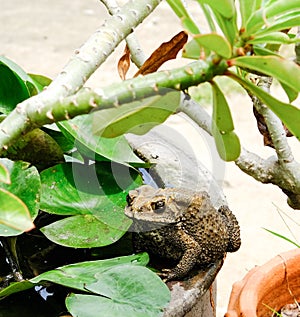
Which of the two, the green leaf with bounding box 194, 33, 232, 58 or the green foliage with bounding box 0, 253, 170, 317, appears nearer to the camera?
the green leaf with bounding box 194, 33, 232, 58

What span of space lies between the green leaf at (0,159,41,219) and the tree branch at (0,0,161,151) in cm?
24

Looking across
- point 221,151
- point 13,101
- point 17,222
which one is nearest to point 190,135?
point 13,101

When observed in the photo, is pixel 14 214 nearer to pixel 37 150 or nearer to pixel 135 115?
pixel 135 115

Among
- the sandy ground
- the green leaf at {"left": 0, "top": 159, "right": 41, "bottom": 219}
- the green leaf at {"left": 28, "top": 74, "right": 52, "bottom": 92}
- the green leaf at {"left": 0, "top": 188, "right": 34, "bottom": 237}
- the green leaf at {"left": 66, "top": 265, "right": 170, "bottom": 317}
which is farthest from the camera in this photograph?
the sandy ground

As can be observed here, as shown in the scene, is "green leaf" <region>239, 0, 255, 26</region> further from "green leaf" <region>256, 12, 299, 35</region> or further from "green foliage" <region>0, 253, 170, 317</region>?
"green foliage" <region>0, 253, 170, 317</region>

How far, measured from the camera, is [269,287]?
1169 millimetres

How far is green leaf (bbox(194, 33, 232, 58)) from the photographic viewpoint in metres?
0.53

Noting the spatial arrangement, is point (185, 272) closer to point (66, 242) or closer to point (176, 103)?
point (66, 242)

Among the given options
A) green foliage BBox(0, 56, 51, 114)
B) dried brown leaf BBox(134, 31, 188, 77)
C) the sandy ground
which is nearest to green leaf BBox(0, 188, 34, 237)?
dried brown leaf BBox(134, 31, 188, 77)

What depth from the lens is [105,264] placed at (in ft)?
2.80

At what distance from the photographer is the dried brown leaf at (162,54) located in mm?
797

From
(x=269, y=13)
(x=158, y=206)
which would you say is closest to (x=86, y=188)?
(x=158, y=206)

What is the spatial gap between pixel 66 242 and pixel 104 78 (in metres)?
1.98

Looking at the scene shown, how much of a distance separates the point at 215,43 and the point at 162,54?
0.28 metres
